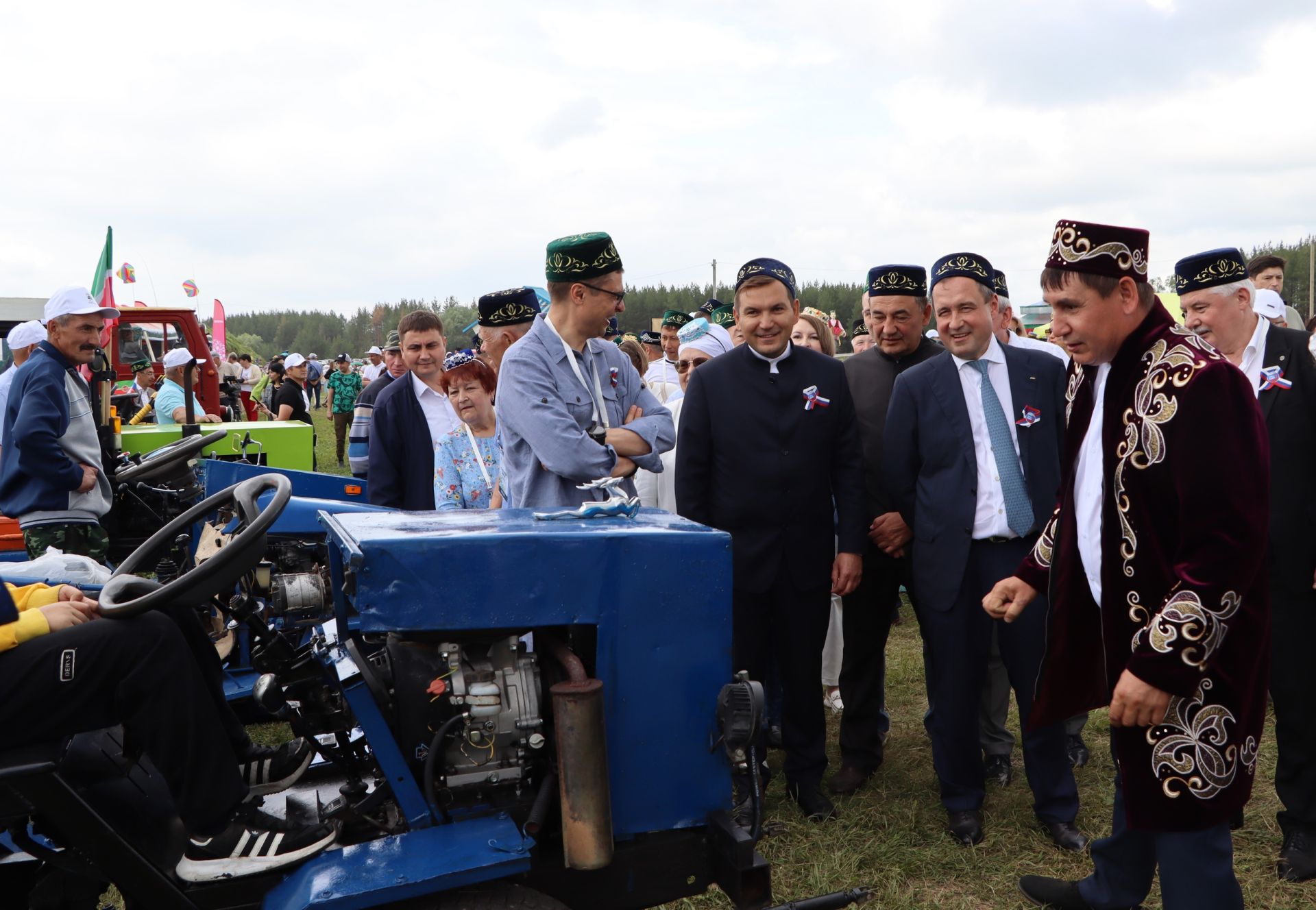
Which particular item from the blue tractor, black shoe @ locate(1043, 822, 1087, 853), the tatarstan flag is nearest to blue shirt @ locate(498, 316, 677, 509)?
the blue tractor

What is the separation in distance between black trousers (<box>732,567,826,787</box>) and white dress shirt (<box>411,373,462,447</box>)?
178cm

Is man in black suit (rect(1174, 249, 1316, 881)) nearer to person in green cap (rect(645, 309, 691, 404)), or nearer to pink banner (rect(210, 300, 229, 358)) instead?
person in green cap (rect(645, 309, 691, 404))

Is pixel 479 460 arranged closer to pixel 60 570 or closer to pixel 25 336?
pixel 60 570

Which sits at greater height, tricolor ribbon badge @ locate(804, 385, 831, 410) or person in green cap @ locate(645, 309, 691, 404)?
person in green cap @ locate(645, 309, 691, 404)

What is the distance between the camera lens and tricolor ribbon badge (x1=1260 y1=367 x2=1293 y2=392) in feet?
11.6

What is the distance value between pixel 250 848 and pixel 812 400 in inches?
96.2

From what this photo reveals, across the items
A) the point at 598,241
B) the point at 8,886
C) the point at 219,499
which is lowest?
the point at 8,886

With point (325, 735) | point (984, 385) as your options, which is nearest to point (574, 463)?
point (325, 735)

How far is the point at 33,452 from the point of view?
502 cm

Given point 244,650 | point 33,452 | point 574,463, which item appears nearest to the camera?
point 574,463

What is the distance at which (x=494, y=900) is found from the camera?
2199 mm

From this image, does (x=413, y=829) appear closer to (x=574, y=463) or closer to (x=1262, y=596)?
(x=574, y=463)

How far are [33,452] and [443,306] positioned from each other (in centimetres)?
6695

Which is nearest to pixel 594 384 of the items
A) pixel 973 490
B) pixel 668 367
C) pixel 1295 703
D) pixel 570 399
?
pixel 570 399
